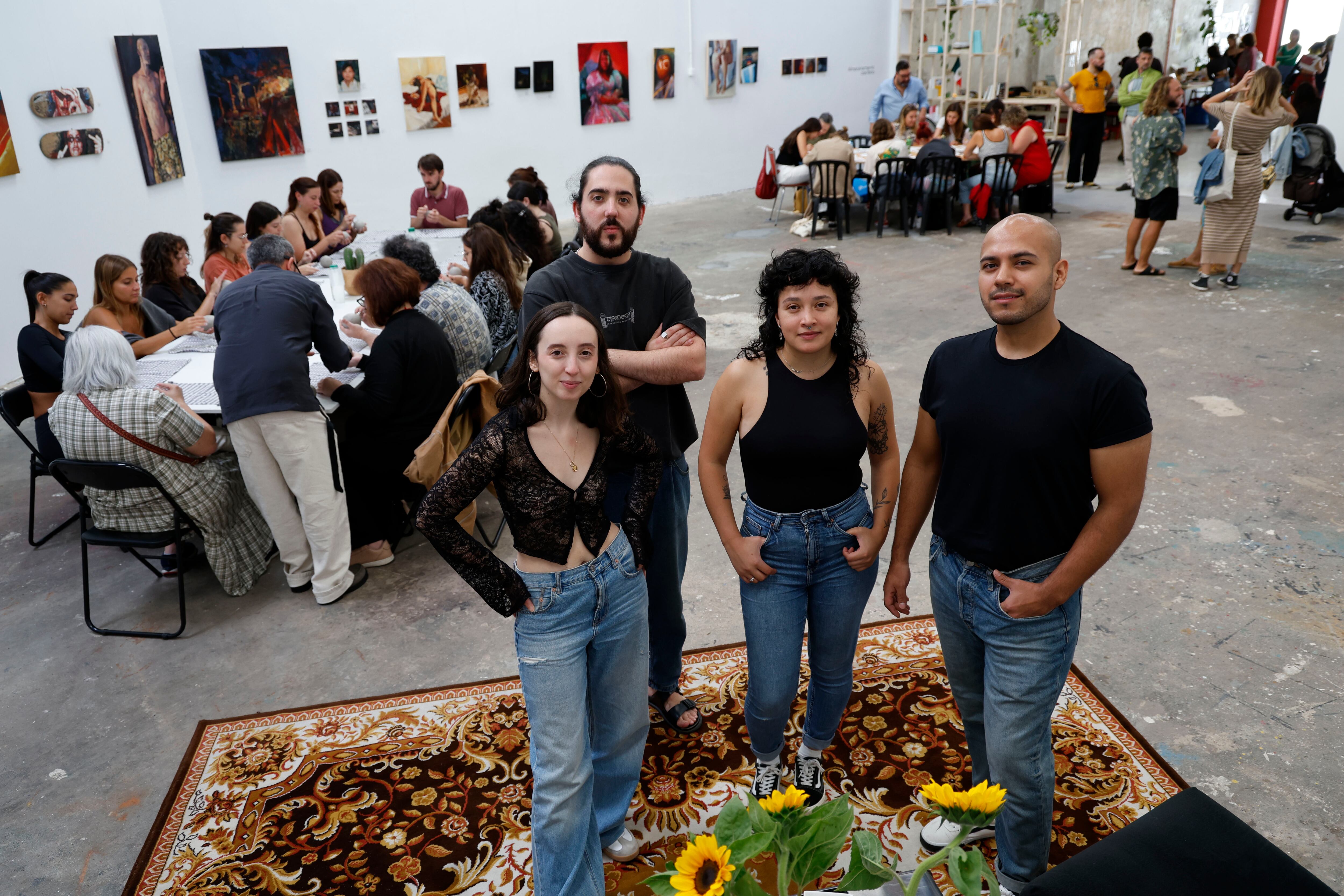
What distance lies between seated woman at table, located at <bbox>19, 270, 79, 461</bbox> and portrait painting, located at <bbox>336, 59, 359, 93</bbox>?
20.3 feet

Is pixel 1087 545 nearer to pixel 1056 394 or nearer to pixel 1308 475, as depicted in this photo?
pixel 1056 394

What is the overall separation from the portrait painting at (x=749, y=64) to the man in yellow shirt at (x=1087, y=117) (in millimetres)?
4632

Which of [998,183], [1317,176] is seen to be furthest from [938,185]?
[1317,176]

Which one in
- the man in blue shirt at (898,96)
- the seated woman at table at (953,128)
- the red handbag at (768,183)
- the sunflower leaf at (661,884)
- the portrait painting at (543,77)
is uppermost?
the portrait painting at (543,77)

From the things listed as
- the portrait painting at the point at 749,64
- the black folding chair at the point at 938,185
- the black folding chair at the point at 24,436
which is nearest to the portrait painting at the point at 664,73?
the portrait painting at the point at 749,64

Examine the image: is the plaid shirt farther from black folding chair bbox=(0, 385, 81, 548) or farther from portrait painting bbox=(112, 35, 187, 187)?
portrait painting bbox=(112, 35, 187, 187)

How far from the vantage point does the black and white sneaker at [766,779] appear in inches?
106

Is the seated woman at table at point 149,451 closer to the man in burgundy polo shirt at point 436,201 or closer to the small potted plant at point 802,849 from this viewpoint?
the small potted plant at point 802,849

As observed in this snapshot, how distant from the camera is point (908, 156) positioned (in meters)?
10.8

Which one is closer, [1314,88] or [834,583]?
[834,583]

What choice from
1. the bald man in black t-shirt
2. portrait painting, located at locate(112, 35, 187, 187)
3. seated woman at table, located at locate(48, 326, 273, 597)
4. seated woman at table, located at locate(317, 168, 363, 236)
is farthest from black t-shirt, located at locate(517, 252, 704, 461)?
portrait painting, located at locate(112, 35, 187, 187)

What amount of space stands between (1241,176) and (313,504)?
7.72 metres

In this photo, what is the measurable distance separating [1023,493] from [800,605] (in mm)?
713

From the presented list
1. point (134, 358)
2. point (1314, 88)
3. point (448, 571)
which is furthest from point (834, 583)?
point (1314, 88)
